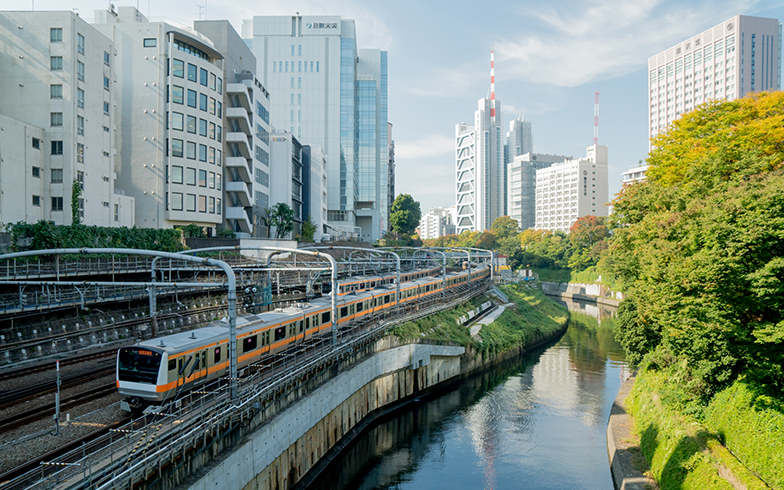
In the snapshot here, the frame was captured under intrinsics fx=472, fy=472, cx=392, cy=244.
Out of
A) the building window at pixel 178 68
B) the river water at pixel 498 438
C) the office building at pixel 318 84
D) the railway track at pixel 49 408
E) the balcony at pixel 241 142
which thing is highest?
the office building at pixel 318 84

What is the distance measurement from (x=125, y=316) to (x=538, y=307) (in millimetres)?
50028

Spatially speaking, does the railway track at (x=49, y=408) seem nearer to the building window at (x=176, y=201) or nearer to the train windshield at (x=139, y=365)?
the train windshield at (x=139, y=365)

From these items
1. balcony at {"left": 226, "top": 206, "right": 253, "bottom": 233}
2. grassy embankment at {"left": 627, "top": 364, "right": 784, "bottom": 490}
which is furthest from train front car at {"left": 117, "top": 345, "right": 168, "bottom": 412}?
balcony at {"left": 226, "top": 206, "right": 253, "bottom": 233}

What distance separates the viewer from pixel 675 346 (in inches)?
813

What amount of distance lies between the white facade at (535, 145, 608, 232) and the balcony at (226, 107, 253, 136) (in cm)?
11157

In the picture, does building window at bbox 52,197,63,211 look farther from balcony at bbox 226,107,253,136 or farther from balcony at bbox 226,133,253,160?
balcony at bbox 226,107,253,136

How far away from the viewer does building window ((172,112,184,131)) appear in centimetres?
4808

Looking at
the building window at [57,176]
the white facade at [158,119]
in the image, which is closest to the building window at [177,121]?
the white facade at [158,119]

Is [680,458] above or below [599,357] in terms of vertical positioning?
above

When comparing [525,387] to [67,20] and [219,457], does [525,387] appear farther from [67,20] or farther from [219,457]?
[67,20]

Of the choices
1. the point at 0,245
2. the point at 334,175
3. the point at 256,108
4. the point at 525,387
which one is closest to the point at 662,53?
the point at 334,175

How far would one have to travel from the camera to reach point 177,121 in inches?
1897

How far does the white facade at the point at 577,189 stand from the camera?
143250 mm

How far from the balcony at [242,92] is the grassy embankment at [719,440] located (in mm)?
52602
